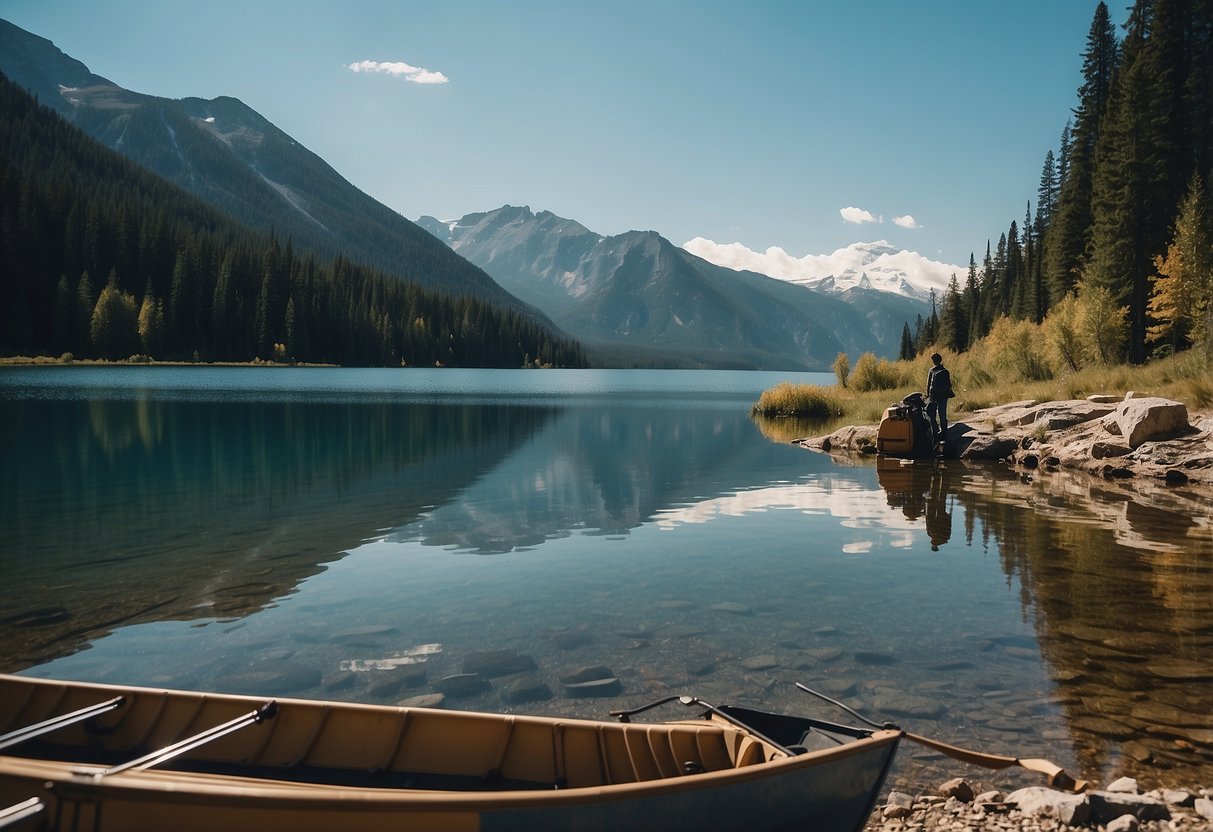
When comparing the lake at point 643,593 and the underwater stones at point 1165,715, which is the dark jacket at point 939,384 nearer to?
the lake at point 643,593

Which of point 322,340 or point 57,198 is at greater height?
point 57,198

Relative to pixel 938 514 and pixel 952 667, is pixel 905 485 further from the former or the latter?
pixel 952 667

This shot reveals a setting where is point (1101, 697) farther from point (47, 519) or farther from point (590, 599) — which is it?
point (47, 519)

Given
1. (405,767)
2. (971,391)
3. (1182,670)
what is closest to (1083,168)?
(971,391)

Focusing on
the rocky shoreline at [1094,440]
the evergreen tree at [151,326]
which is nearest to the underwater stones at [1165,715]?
the rocky shoreline at [1094,440]

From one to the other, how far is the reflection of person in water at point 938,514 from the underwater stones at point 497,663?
944cm

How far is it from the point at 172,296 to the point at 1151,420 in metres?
131

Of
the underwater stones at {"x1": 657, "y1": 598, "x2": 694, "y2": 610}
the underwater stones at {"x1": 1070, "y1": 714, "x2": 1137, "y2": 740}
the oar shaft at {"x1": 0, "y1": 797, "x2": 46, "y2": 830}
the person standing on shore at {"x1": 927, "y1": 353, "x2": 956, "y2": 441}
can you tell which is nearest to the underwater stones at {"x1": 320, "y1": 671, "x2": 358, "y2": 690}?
the oar shaft at {"x1": 0, "y1": 797, "x2": 46, "y2": 830}

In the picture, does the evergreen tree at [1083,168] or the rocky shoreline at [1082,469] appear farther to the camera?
the evergreen tree at [1083,168]

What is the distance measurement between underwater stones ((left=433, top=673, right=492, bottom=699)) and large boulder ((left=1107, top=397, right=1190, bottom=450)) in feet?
80.4

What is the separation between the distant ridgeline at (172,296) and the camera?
110 meters

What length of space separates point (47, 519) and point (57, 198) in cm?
14062

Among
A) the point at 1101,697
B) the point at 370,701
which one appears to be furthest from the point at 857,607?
the point at 370,701

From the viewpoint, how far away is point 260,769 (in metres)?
5.21
